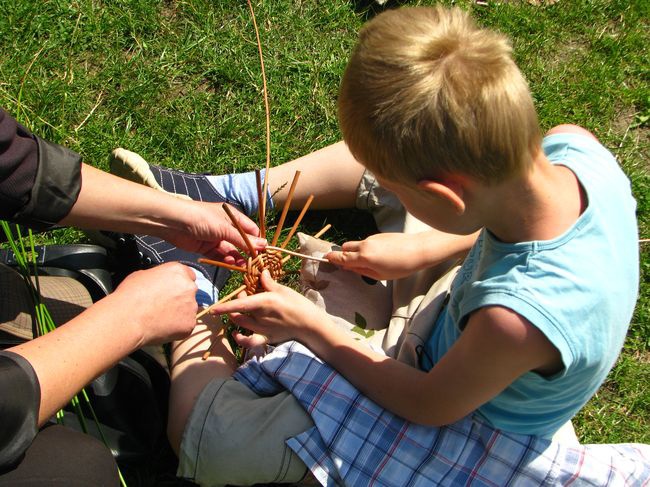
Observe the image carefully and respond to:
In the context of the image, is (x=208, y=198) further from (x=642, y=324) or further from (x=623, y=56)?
(x=623, y=56)

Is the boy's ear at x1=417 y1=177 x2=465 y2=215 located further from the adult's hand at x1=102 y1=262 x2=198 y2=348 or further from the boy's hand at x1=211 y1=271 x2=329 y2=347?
the adult's hand at x1=102 y1=262 x2=198 y2=348

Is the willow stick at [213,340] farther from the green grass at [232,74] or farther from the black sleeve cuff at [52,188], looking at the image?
the green grass at [232,74]

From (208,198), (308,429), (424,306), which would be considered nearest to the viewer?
(308,429)

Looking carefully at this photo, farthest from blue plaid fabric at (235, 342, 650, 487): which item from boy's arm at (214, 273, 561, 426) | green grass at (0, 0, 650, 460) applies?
green grass at (0, 0, 650, 460)

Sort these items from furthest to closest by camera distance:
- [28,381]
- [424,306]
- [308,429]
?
[424,306] < [308,429] < [28,381]

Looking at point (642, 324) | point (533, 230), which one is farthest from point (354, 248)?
point (642, 324)

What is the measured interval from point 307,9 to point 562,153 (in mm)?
1465

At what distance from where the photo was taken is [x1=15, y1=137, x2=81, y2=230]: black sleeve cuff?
4.69 ft

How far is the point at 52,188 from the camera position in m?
1.45

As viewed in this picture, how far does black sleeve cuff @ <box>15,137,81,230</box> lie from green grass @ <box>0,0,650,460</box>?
26.2 inches

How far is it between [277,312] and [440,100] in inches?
26.1

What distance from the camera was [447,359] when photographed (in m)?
1.28

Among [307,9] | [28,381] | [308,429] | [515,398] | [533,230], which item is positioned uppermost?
[307,9]

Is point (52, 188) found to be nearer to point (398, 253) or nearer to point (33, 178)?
point (33, 178)
